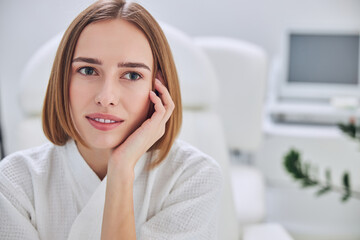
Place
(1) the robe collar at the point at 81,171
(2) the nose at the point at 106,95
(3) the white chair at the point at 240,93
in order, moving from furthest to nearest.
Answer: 1. (3) the white chair at the point at 240,93
2. (1) the robe collar at the point at 81,171
3. (2) the nose at the point at 106,95

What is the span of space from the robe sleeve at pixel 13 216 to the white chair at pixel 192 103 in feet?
0.40

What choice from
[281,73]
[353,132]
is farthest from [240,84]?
[281,73]

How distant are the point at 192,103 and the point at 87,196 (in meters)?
0.38

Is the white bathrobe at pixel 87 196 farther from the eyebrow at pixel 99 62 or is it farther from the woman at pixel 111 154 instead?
the eyebrow at pixel 99 62

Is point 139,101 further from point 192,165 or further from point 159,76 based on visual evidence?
point 192,165

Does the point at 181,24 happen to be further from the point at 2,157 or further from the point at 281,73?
the point at 2,157

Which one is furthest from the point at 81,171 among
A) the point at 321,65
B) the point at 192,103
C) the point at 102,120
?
the point at 321,65

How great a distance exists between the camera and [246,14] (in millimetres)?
2004

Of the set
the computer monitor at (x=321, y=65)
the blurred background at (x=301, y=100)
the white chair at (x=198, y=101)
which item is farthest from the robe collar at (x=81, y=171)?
the computer monitor at (x=321, y=65)

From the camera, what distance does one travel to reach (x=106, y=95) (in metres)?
0.37

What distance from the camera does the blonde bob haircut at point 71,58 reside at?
0.38m

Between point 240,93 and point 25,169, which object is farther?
point 240,93

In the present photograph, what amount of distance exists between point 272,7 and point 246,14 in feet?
0.41

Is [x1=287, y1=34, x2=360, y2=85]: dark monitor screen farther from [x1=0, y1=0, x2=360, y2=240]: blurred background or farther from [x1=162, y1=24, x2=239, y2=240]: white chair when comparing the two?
[x1=162, y1=24, x2=239, y2=240]: white chair
